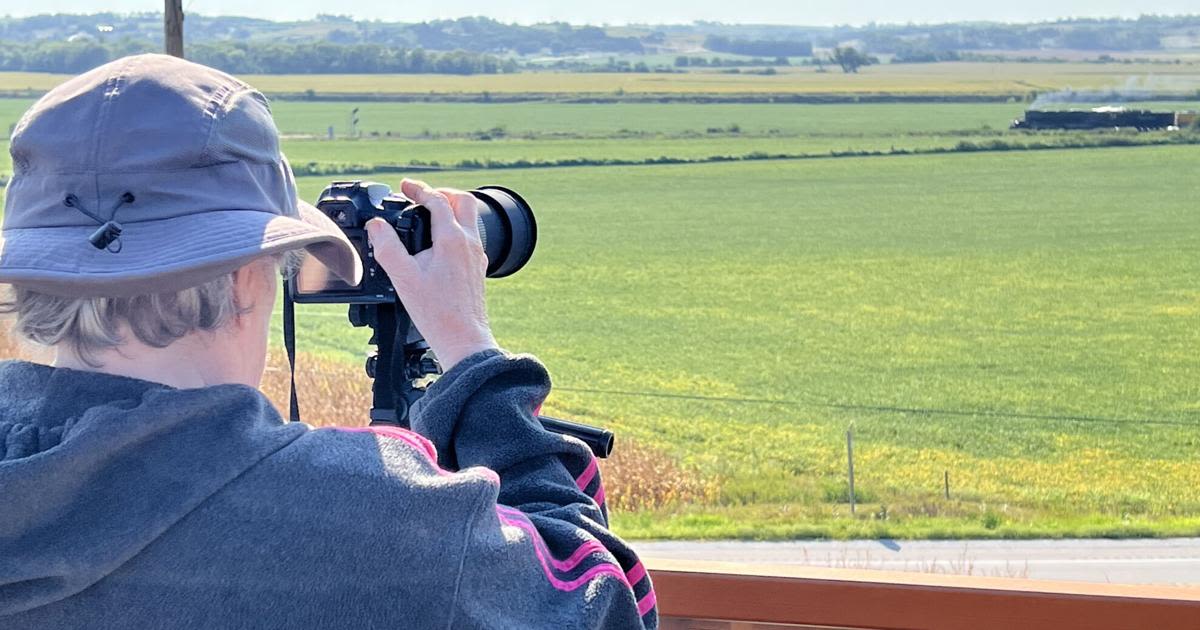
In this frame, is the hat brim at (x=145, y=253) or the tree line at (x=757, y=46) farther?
the tree line at (x=757, y=46)

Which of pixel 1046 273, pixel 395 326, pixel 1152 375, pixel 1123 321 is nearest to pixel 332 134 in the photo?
pixel 1046 273

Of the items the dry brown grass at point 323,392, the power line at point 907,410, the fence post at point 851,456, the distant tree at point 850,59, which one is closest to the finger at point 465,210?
the fence post at point 851,456

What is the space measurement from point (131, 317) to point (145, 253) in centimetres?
4

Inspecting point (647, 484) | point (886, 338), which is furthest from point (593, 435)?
point (886, 338)

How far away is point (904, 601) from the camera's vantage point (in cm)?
119

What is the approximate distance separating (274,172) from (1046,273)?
31913 millimetres

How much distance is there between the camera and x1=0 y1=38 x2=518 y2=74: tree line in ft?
191

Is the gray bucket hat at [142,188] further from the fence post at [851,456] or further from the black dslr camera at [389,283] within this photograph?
the fence post at [851,456]

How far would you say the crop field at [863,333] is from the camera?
11516mm

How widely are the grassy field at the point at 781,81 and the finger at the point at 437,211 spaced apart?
77.7 m

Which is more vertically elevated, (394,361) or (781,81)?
(394,361)

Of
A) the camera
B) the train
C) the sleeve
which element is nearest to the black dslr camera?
the camera

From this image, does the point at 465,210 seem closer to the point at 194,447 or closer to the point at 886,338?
the point at 194,447

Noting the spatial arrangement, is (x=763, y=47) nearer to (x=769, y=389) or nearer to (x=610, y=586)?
(x=769, y=389)
